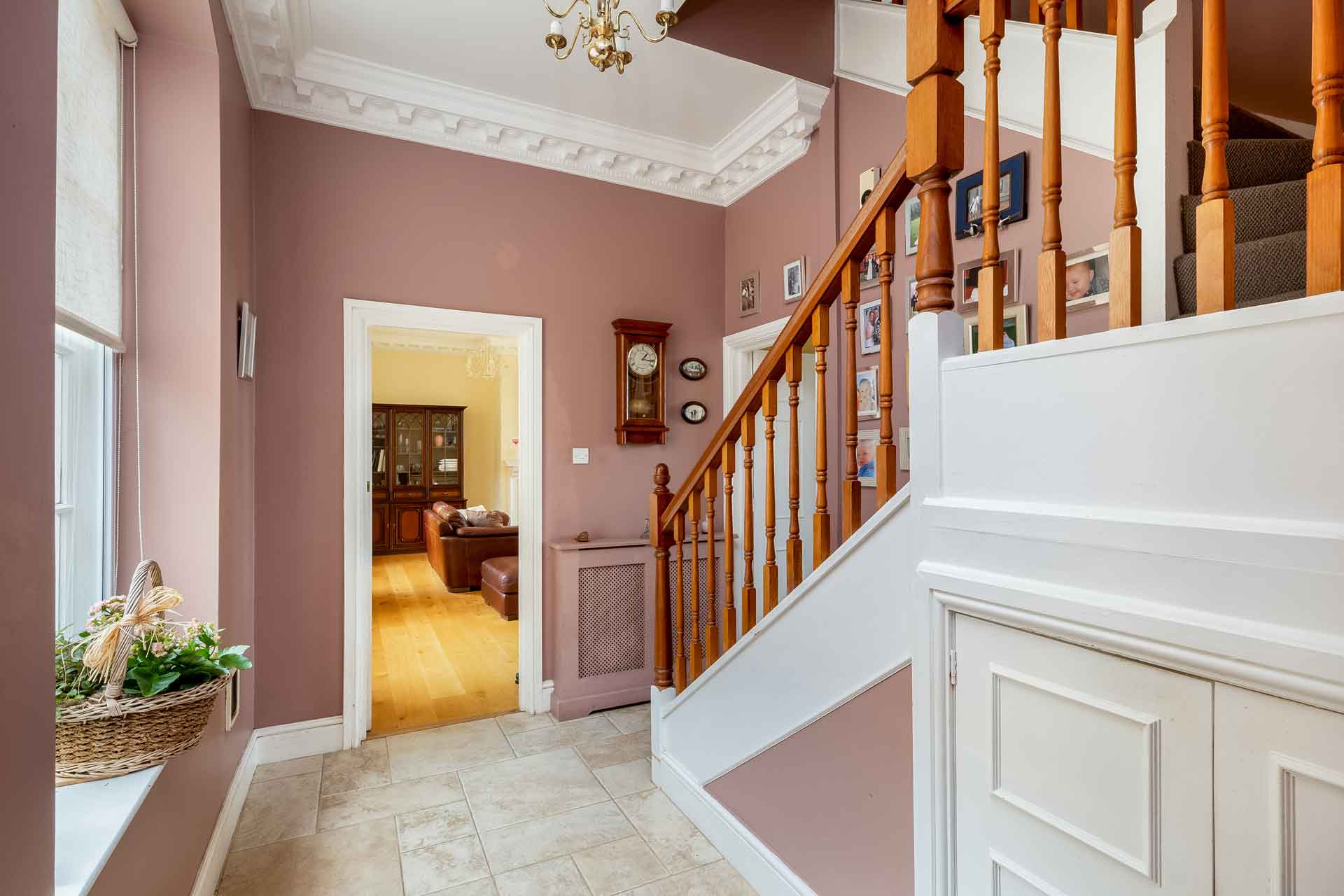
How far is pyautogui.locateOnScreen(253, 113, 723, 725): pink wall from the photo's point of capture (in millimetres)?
3041

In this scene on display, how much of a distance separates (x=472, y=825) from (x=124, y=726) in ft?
4.68

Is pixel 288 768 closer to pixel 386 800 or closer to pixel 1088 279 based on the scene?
pixel 386 800

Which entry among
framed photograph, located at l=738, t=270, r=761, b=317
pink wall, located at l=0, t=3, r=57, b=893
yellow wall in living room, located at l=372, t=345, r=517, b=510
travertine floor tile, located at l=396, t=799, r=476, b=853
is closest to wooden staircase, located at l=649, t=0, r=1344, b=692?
travertine floor tile, located at l=396, t=799, r=476, b=853

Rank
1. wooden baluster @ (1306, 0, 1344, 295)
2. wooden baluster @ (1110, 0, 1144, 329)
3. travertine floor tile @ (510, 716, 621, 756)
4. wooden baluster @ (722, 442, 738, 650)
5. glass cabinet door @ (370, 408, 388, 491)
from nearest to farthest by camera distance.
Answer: wooden baluster @ (1306, 0, 1344, 295), wooden baluster @ (1110, 0, 1144, 329), wooden baluster @ (722, 442, 738, 650), travertine floor tile @ (510, 716, 621, 756), glass cabinet door @ (370, 408, 388, 491)

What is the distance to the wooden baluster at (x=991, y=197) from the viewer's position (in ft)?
3.78

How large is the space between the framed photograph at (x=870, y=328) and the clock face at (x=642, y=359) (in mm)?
1333

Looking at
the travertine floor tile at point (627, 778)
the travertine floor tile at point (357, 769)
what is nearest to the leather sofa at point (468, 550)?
the travertine floor tile at point (357, 769)

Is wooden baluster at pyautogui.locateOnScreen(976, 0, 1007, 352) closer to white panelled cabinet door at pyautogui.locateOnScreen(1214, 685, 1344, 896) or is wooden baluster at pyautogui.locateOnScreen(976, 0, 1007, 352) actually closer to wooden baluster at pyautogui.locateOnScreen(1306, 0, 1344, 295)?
wooden baluster at pyautogui.locateOnScreen(1306, 0, 1344, 295)

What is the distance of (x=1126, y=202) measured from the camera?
0.96m

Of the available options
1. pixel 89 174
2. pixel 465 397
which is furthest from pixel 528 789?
pixel 465 397

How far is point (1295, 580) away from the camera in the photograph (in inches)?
30.7

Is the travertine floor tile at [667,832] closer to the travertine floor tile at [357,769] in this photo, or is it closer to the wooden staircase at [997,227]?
the wooden staircase at [997,227]

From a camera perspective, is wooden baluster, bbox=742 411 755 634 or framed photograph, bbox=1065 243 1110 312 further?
wooden baluster, bbox=742 411 755 634

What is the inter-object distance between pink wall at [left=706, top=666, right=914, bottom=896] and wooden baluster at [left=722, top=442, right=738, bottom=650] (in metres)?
0.40
